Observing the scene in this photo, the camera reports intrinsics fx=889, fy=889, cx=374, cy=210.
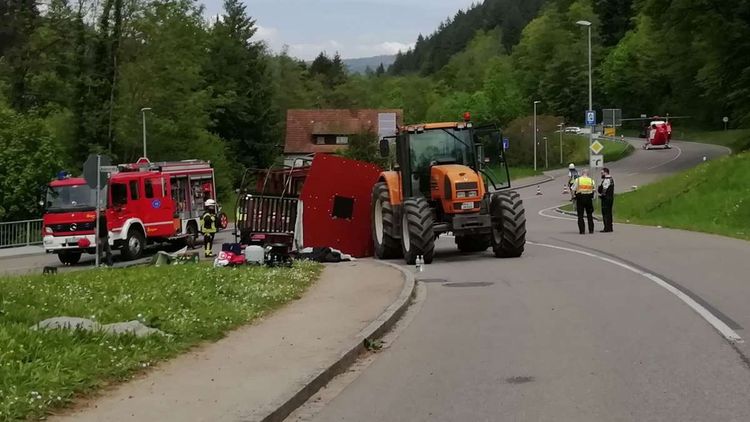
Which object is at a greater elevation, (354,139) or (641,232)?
(354,139)

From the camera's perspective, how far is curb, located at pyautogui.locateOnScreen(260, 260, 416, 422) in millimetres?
7301

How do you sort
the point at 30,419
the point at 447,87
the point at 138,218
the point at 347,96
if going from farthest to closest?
the point at 447,87 < the point at 347,96 < the point at 138,218 < the point at 30,419

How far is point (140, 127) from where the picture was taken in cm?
5862

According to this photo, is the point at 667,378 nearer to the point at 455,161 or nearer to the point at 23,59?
the point at 455,161

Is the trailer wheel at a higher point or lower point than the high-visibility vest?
lower

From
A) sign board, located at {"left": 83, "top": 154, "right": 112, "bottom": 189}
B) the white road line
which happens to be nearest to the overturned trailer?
sign board, located at {"left": 83, "top": 154, "right": 112, "bottom": 189}

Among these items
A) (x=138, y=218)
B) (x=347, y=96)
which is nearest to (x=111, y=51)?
(x=138, y=218)

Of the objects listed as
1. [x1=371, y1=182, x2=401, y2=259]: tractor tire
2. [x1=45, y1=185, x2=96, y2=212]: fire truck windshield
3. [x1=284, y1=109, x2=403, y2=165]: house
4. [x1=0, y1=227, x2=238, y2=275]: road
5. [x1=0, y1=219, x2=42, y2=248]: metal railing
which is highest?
[x1=284, y1=109, x2=403, y2=165]: house

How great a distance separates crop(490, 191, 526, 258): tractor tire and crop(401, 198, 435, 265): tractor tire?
159 cm

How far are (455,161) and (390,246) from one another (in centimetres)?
268

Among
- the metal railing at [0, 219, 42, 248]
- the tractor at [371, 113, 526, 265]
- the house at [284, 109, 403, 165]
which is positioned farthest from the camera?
the house at [284, 109, 403, 165]

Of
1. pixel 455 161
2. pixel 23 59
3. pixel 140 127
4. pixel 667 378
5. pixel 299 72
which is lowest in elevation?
pixel 667 378

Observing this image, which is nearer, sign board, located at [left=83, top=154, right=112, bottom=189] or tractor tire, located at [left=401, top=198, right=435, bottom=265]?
tractor tire, located at [left=401, top=198, right=435, bottom=265]

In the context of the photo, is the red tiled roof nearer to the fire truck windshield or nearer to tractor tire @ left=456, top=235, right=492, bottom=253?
the fire truck windshield
